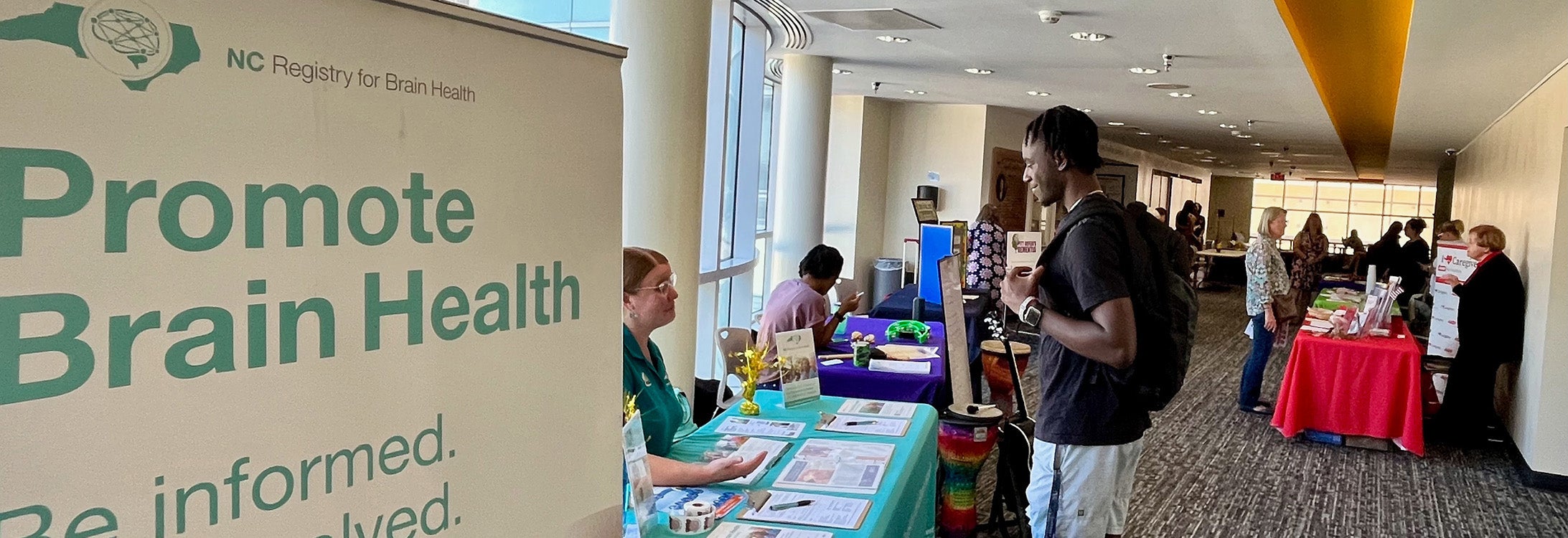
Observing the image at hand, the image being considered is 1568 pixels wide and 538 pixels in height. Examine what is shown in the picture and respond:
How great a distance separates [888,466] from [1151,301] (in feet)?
2.44

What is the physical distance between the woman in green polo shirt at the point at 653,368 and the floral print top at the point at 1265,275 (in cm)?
502

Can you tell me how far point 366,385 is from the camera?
3.26 feet

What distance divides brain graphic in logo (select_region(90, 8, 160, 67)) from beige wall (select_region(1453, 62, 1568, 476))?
610 centimetres

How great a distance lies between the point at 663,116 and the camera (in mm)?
4152

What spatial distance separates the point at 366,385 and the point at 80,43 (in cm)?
39

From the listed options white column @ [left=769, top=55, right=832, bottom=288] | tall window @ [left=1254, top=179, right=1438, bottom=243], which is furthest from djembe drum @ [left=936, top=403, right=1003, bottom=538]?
tall window @ [left=1254, top=179, right=1438, bottom=243]

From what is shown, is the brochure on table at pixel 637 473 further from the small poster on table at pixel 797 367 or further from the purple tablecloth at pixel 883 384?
the purple tablecloth at pixel 883 384

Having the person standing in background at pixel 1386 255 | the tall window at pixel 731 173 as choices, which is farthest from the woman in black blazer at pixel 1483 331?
the person standing in background at pixel 1386 255

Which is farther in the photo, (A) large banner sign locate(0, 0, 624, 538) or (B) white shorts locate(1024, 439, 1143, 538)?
(B) white shorts locate(1024, 439, 1143, 538)

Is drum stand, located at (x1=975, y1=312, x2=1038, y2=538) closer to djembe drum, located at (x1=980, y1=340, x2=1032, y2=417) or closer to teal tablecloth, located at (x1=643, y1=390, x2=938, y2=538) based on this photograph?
teal tablecloth, located at (x1=643, y1=390, x2=938, y2=538)

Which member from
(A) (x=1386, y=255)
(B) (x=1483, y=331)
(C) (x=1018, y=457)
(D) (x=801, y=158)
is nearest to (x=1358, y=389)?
(B) (x=1483, y=331)

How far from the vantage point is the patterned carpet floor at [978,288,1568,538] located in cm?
445

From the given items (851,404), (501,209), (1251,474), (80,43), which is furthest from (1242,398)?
(80,43)

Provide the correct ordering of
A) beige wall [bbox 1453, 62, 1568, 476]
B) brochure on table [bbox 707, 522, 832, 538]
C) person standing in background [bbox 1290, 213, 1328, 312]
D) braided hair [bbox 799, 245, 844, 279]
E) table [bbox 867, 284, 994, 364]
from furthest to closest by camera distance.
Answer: person standing in background [bbox 1290, 213, 1328, 312] < table [bbox 867, 284, 994, 364] < beige wall [bbox 1453, 62, 1568, 476] < braided hair [bbox 799, 245, 844, 279] < brochure on table [bbox 707, 522, 832, 538]
